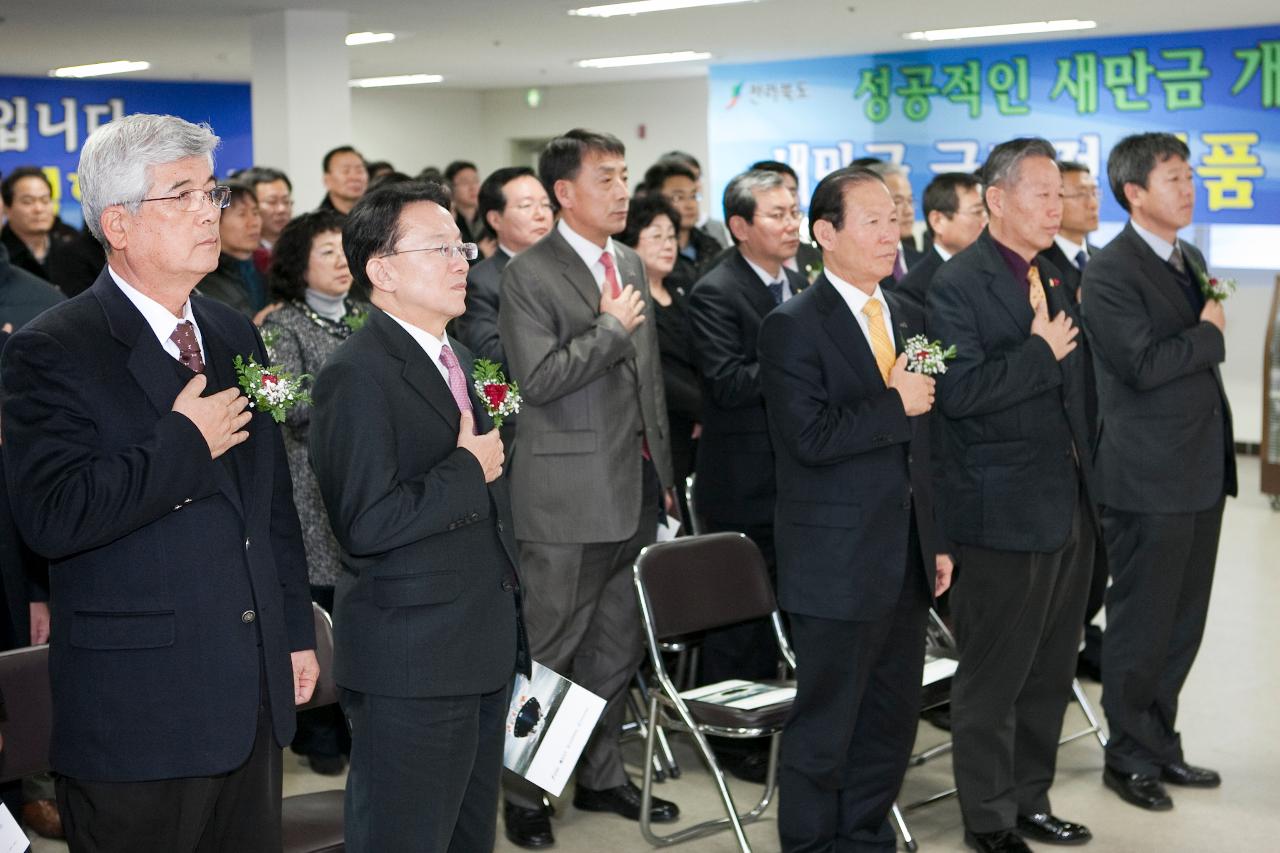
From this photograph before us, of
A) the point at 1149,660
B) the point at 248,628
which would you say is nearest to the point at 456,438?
the point at 248,628

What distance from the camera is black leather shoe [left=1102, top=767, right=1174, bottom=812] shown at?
4242 mm

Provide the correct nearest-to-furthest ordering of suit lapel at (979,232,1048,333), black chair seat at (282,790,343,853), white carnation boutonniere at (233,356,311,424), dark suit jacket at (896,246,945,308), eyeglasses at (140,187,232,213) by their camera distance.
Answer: eyeglasses at (140,187,232,213) → white carnation boutonniere at (233,356,311,424) → black chair seat at (282,790,343,853) → suit lapel at (979,232,1048,333) → dark suit jacket at (896,246,945,308)

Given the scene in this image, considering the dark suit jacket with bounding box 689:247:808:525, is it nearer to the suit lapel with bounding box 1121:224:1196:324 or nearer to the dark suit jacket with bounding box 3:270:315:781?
the suit lapel with bounding box 1121:224:1196:324

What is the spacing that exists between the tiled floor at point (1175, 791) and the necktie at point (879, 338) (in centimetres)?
109

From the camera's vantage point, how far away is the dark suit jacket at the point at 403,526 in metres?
2.60

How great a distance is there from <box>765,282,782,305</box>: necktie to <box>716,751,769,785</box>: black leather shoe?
1.47m

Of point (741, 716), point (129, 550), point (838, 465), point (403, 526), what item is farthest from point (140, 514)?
point (741, 716)

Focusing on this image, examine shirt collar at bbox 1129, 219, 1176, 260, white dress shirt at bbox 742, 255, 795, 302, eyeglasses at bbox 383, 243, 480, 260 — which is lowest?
white dress shirt at bbox 742, 255, 795, 302

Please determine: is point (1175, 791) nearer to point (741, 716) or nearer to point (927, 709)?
point (927, 709)

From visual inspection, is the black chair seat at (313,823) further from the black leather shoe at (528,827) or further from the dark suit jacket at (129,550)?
the black leather shoe at (528,827)

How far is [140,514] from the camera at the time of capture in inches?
86.3

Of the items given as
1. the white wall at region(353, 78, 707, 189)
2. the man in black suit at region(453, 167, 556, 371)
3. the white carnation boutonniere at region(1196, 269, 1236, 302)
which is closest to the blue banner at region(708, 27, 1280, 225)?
the white wall at region(353, 78, 707, 189)

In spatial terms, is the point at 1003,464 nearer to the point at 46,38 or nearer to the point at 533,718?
the point at 533,718

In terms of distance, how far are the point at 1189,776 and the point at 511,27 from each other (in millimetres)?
8366
